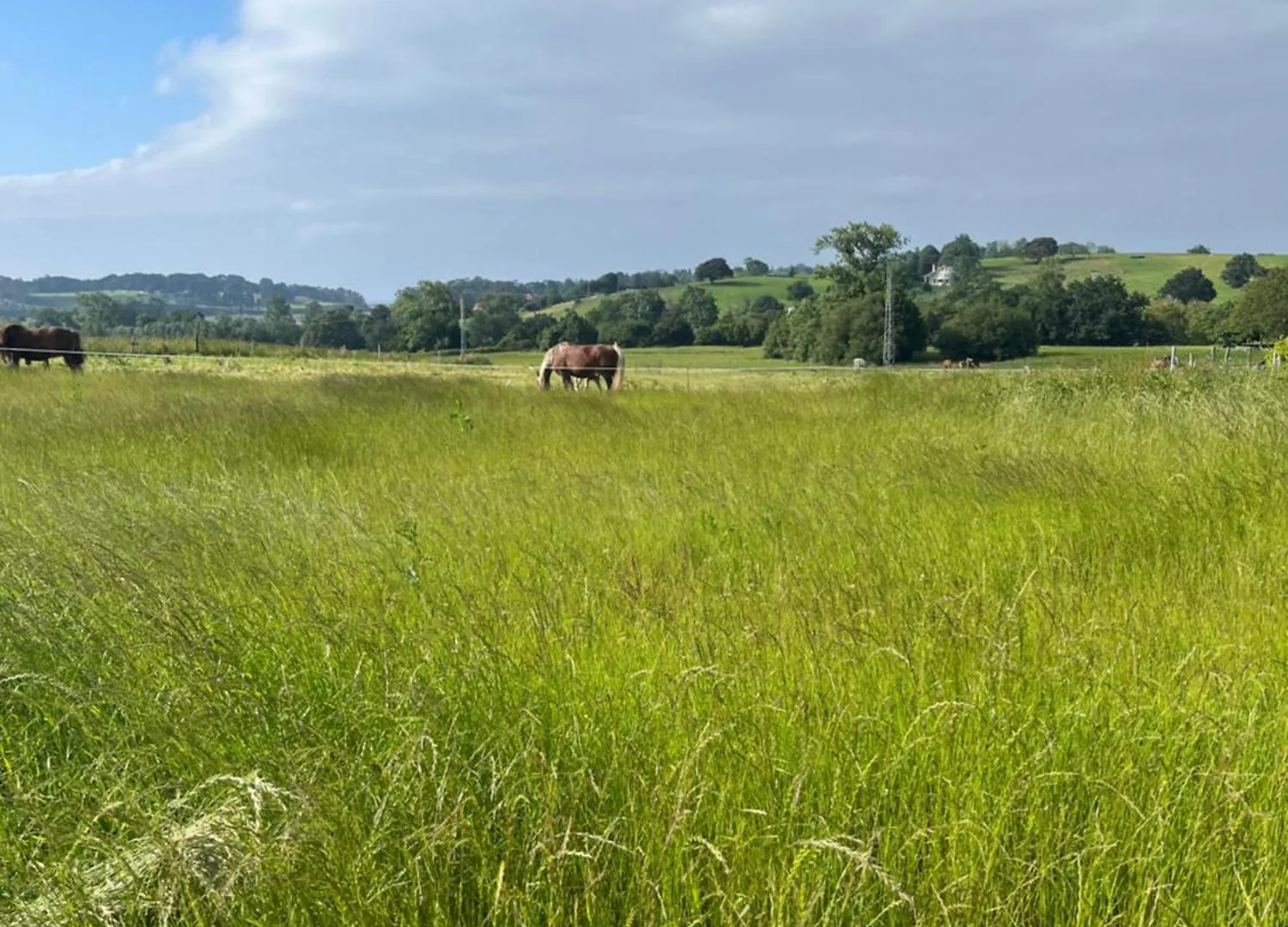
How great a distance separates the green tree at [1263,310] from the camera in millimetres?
52594

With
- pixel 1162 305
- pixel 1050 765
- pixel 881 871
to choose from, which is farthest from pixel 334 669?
pixel 1162 305

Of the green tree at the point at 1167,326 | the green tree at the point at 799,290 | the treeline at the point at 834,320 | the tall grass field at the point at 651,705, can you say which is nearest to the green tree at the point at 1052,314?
the treeline at the point at 834,320

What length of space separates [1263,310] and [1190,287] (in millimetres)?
50963

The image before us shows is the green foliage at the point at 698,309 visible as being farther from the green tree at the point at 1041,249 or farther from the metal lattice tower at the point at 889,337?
the green tree at the point at 1041,249

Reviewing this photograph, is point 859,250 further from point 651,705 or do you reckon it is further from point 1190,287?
point 651,705

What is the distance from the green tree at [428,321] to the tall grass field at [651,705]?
6261 centimetres

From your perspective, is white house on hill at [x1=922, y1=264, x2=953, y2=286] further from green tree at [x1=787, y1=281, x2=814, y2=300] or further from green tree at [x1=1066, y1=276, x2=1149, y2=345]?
green tree at [x1=1066, y1=276, x2=1149, y2=345]

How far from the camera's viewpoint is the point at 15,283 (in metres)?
136

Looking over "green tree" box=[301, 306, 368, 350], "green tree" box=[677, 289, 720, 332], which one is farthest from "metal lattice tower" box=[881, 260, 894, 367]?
"green tree" box=[301, 306, 368, 350]

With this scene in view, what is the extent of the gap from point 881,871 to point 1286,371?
10.3 meters

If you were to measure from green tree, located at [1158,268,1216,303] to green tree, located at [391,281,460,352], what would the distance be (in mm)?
79239

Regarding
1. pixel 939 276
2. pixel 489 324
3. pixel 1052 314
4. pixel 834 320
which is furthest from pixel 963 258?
pixel 489 324

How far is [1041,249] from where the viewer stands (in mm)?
132875

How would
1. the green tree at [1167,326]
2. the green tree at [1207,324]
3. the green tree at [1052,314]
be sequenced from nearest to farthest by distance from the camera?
the green tree at [1207,324], the green tree at [1167,326], the green tree at [1052,314]
